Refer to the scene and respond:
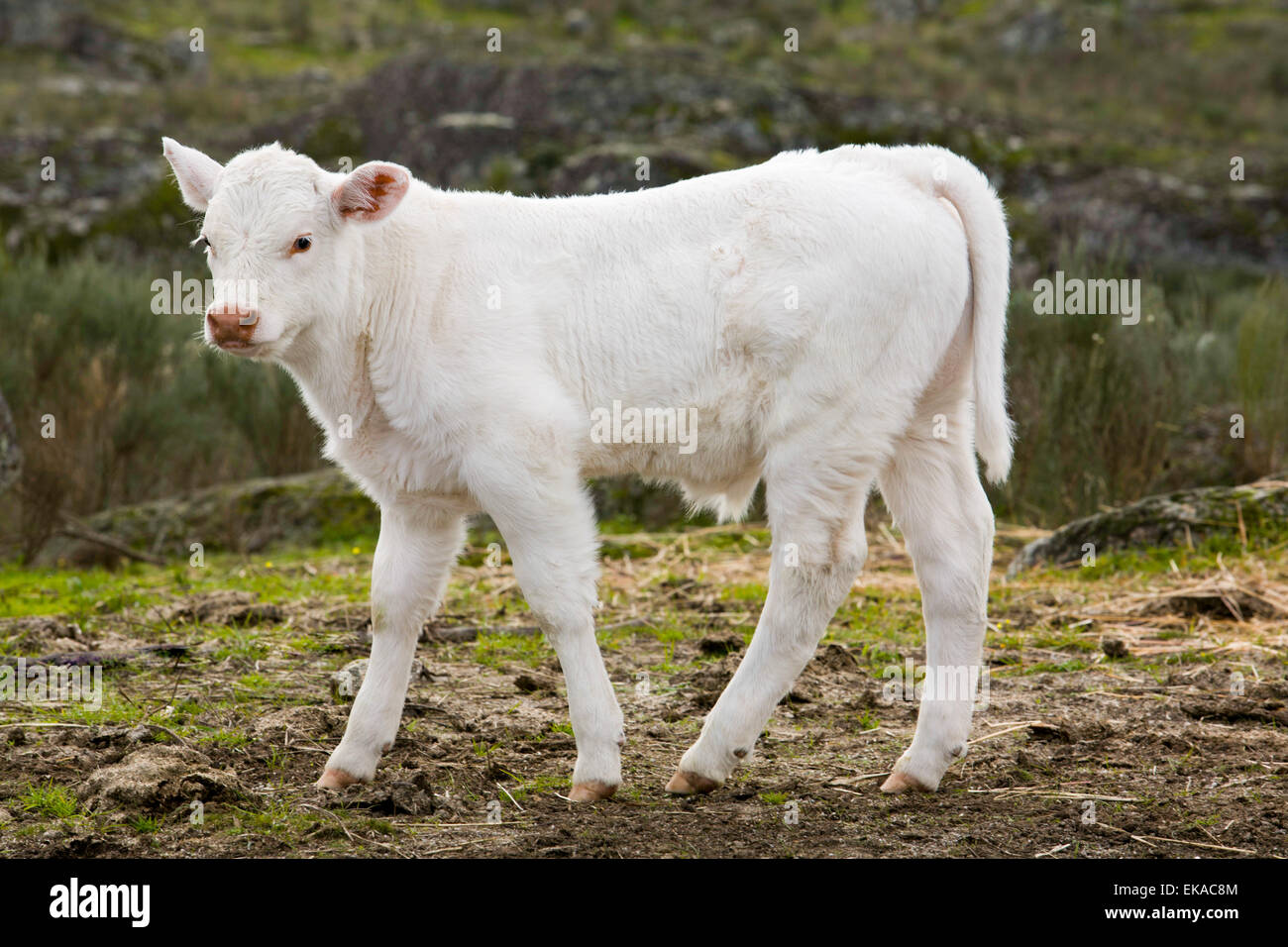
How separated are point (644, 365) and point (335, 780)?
1.81 meters

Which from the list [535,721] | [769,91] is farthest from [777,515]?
[769,91]

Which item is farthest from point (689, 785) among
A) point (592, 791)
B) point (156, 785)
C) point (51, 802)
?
point (51, 802)

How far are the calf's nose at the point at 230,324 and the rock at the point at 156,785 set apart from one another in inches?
56.8

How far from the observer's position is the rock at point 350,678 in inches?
228

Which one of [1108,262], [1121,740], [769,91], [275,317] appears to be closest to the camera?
[275,317]

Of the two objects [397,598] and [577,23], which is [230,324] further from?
[577,23]

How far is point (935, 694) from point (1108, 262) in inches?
255

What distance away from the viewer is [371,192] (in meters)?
4.54

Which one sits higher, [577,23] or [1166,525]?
[577,23]

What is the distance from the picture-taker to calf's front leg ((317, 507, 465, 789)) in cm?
486

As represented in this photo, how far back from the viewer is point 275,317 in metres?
4.38

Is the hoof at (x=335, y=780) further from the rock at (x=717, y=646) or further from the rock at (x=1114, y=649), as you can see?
the rock at (x=1114, y=649)

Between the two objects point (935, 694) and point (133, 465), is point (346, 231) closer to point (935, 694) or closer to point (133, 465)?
point (935, 694)

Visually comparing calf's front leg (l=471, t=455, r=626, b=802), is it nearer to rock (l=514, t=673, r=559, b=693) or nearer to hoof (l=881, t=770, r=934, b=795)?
hoof (l=881, t=770, r=934, b=795)
